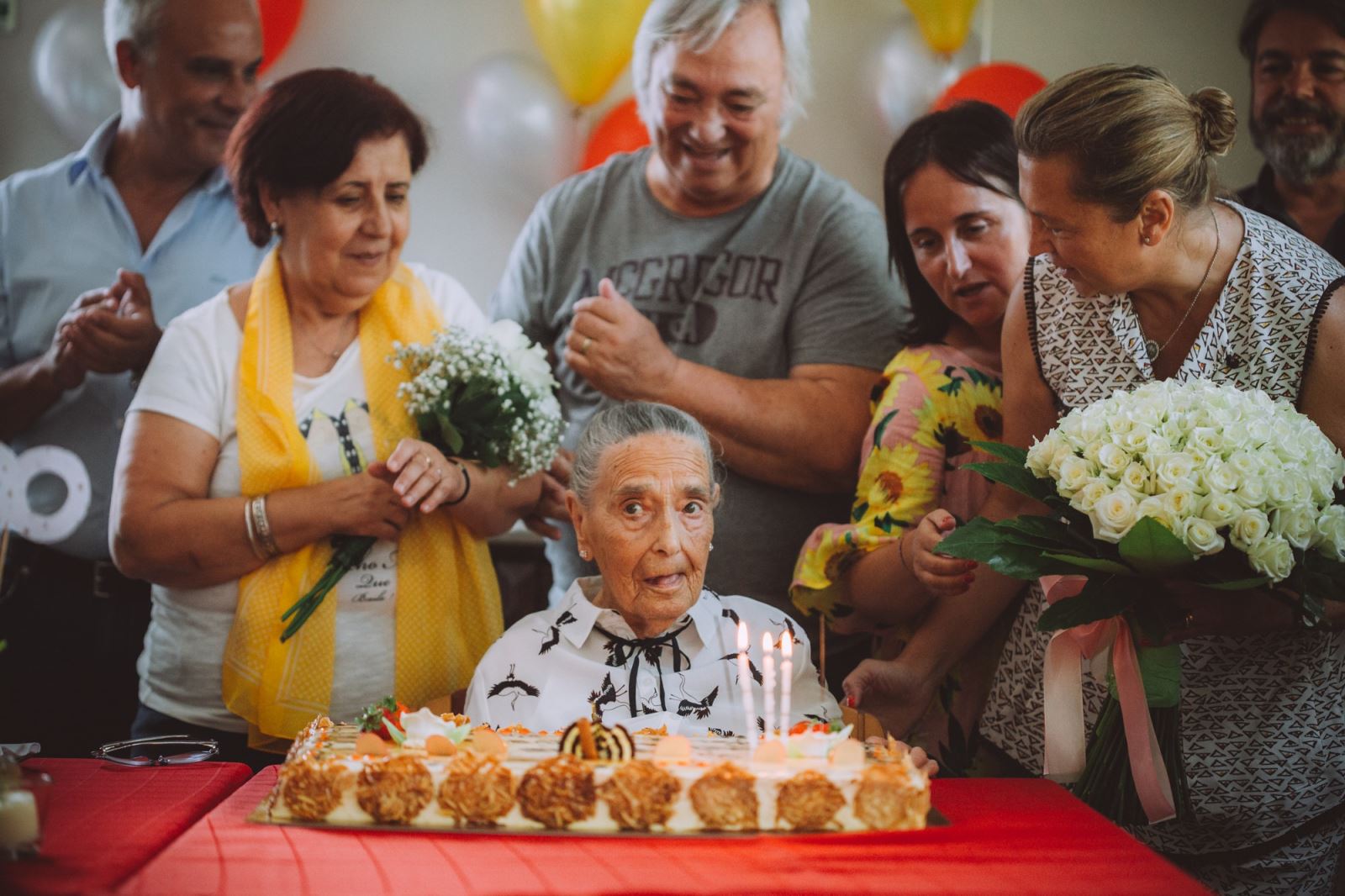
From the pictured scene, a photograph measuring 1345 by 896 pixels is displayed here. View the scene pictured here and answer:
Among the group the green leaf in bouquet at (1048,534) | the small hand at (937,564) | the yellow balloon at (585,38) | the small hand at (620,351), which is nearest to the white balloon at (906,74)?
the yellow balloon at (585,38)

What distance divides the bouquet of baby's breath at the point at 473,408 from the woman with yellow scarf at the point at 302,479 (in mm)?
43

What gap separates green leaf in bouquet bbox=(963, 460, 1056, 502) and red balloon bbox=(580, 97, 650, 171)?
182cm

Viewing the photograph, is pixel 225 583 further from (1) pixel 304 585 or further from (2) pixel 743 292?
(2) pixel 743 292

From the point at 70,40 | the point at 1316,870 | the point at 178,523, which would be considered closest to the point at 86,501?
the point at 178,523

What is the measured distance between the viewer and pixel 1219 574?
206 centimetres

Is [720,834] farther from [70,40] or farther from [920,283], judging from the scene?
[70,40]

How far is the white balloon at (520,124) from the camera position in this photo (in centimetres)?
363

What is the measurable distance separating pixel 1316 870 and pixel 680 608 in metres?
1.47

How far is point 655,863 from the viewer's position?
1785 mm

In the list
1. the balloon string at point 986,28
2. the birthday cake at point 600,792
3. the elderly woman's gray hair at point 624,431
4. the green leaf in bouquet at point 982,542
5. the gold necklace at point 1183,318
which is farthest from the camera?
the balloon string at point 986,28

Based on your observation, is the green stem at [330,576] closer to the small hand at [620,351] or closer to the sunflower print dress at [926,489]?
the small hand at [620,351]

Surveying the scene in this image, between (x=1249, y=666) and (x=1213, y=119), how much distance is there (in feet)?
3.70

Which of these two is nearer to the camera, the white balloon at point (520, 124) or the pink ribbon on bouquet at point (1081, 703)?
the pink ribbon on bouquet at point (1081, 703)

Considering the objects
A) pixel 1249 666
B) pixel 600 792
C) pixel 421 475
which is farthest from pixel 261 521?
pixel 1249 666
